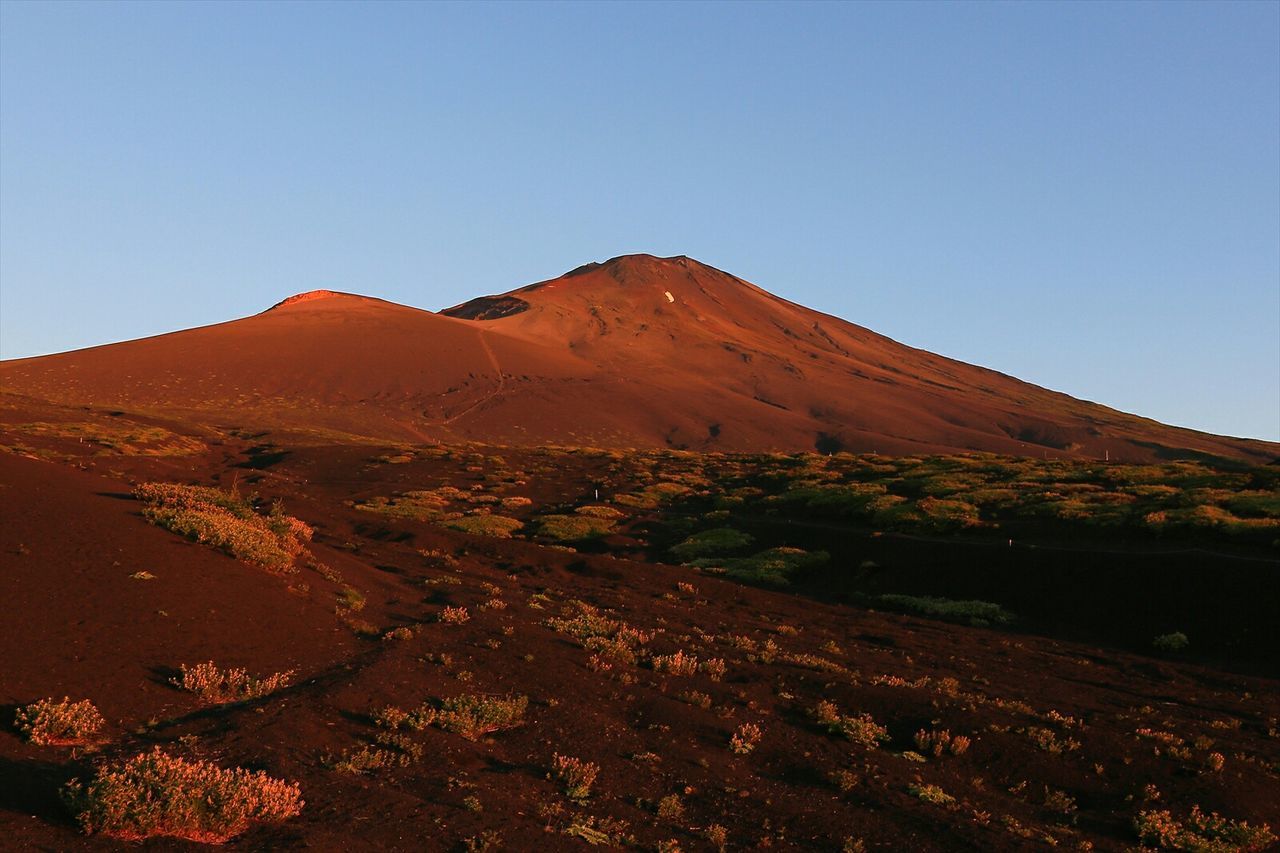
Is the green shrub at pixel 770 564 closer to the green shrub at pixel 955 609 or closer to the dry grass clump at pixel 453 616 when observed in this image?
the green shrub at pixel 955 609

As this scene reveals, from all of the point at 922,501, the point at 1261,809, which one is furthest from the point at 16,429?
the point at 1261,809

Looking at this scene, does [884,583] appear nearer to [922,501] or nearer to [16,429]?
[922,501]

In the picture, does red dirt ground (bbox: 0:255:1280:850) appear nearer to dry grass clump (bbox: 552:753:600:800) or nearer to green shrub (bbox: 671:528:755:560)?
dry grass clump (bbox: 552:753:600:800)

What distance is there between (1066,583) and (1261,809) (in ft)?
51.7

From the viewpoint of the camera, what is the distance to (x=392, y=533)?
33.4 metres

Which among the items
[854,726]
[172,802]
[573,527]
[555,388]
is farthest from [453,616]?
[555,388]

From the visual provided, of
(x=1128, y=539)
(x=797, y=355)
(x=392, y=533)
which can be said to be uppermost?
(x=797, y=355)

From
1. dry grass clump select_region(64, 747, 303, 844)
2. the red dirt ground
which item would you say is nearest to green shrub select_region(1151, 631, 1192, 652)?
the red dirt ground

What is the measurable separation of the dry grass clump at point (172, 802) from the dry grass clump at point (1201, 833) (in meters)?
9.18

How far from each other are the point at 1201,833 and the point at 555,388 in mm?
118731

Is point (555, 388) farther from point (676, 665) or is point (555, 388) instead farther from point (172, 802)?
point (172, 802)

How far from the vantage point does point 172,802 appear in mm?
7992

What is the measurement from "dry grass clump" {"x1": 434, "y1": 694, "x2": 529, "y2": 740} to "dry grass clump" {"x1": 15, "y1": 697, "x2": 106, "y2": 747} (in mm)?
3826

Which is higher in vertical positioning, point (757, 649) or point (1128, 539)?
point (1128, 539)
